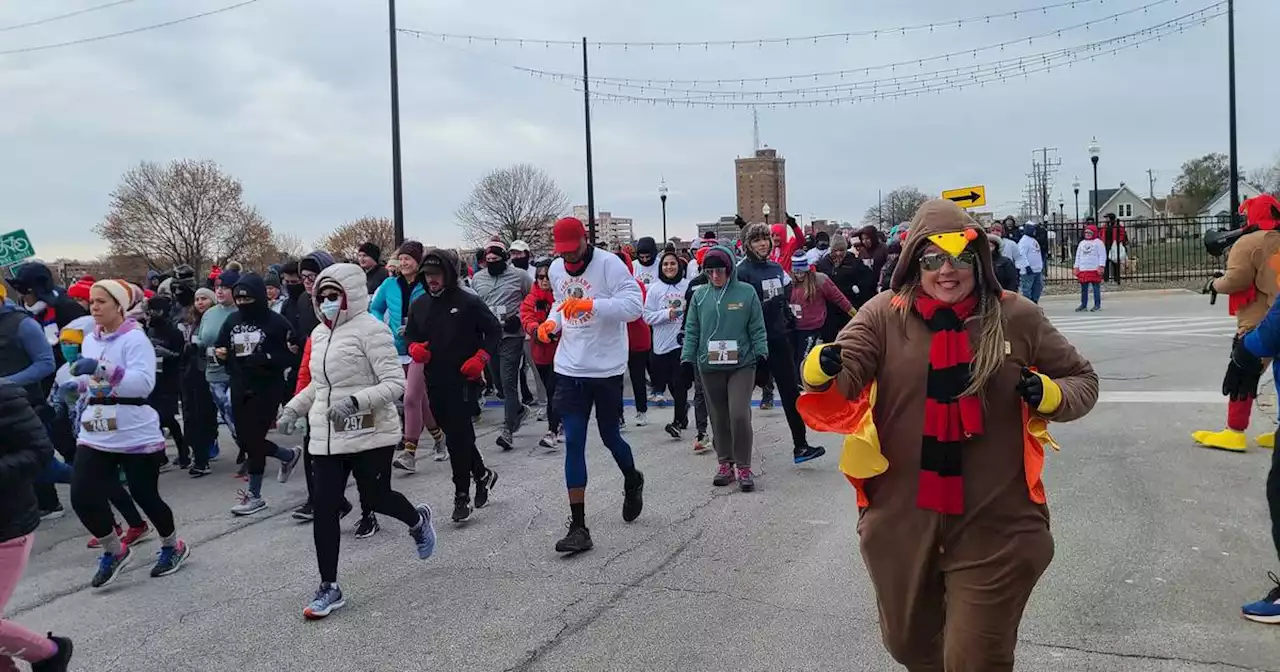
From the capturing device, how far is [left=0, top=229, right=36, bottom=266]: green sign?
41.2 feet

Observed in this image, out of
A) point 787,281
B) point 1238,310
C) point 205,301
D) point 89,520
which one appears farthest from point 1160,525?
point 205,301

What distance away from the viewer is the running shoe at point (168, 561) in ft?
18.3

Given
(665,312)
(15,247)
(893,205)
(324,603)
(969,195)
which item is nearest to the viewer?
(324,603)

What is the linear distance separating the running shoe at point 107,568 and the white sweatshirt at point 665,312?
5223mm

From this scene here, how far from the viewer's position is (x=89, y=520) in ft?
17.4

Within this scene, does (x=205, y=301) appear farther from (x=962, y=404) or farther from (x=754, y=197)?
(x=754, y=197)

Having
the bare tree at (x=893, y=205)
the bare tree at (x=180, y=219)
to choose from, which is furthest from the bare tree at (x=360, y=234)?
the bare tree at (x=893, y=205)

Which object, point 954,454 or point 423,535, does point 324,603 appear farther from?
point 954,454

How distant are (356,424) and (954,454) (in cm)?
330

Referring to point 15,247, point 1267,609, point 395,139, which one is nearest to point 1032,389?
point 1267,609

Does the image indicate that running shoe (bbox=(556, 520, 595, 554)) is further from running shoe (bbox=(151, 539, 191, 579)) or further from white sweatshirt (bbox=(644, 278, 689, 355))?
white sweatshirt (bbox=(644, 278, 689, 355))

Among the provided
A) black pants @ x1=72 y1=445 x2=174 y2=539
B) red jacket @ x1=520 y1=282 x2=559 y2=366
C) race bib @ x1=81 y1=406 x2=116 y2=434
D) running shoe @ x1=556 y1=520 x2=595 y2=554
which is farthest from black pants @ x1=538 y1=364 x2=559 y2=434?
race bib @ x1=81 y1=406 x2=116 y2=434

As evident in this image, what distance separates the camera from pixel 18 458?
3371 mm

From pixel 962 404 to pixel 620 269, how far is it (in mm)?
3471
